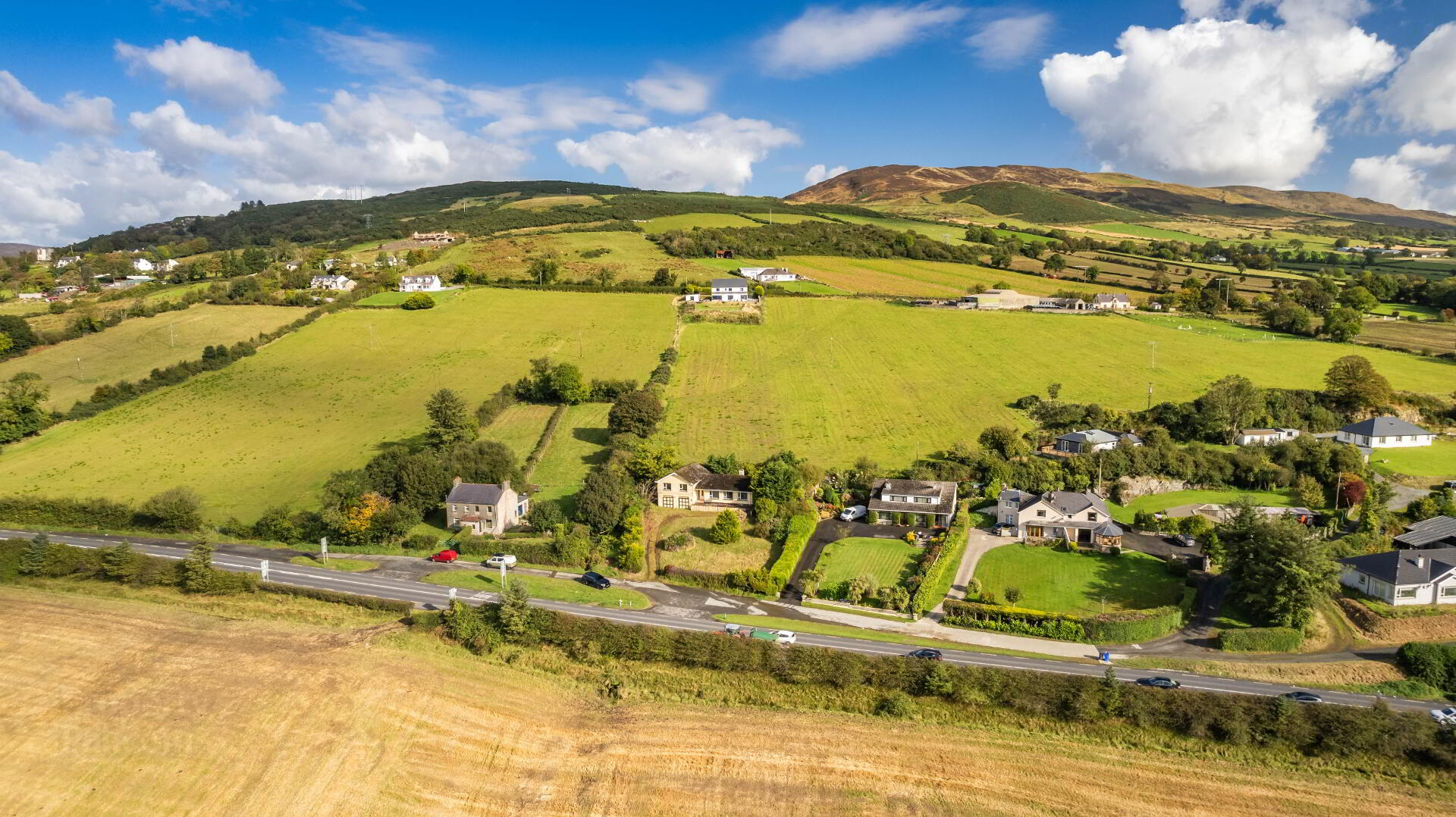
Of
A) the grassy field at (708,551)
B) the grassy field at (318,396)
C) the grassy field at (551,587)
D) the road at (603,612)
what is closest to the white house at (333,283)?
the grassy field at (318,396)

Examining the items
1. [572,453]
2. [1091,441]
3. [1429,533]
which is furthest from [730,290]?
[1429,533]

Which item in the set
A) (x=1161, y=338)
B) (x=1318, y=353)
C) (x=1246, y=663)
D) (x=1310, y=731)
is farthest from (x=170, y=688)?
(x=1318, y=353)

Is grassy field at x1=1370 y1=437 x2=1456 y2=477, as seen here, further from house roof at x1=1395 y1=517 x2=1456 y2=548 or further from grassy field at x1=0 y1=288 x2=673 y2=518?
grassy field at x1=0 y1=288 x2=673 y2=518

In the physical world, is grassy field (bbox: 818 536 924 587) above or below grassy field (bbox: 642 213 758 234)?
below

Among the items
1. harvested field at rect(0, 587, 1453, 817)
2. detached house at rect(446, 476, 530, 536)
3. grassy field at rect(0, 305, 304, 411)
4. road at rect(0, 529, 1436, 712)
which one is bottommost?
harvested field at rect(0, 587, 1453, 817)

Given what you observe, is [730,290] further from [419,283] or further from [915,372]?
[419,283]

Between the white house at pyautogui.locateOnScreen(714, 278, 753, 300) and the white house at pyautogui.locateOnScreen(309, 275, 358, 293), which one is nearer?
the white house at pyautogui.locateOnScreen(714, 278, 753, 300)

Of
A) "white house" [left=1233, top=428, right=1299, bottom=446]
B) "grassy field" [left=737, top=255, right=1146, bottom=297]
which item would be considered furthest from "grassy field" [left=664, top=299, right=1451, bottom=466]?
"grassy field" [left=737, top=255, right=1146, bottom=297]

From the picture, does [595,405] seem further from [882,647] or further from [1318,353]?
[1318,353]
